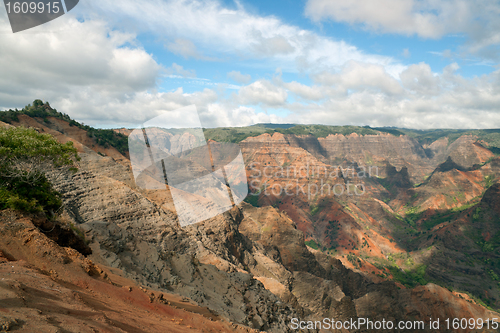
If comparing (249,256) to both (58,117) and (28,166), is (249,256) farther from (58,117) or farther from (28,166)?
(58,117)

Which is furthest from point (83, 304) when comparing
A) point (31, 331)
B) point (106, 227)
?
point (106, 227)

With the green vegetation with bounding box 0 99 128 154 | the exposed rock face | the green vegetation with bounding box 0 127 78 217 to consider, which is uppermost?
the green vegetation with bounding box 0 99 128 154

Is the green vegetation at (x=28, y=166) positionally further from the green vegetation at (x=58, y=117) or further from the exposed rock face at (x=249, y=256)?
the green vegetation at (x=58, y=117)

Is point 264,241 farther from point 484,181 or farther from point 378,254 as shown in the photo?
point 484,181

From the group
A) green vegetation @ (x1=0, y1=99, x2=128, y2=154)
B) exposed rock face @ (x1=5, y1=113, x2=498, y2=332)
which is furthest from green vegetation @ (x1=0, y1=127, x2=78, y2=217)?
green vegetation @ (x1=0, y1=99, x2=128, y2=154)

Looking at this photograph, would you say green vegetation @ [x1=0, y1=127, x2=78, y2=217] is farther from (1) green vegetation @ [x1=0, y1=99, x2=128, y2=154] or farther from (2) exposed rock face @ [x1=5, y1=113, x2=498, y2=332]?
(1) green vegetation @ [x1=0, y1=99, x2=128, y2=154]

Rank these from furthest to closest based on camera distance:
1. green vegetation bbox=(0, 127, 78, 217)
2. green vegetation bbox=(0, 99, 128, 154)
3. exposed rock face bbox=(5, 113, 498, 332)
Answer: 1. green vegetation bbox=(0, 99, 128, 154)
2. exposed rock face bbox=(5, 113, 498, 332)
3. green vegetation bbox=(0, 127, 78, 217)

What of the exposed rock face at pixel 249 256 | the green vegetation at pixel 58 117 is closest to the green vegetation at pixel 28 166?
the exposed rock face at pixel 249 256

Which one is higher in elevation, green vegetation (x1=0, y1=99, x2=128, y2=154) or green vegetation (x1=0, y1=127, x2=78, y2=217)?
green vegetation (x1=0, y1=99, x2=128, y2=154)
